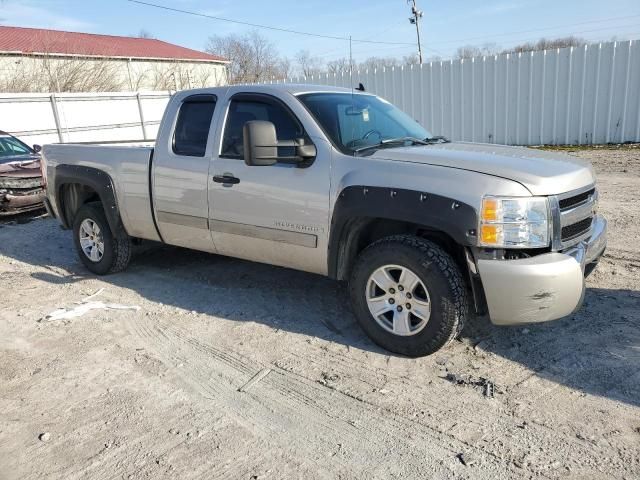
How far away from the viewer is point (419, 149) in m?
4.27

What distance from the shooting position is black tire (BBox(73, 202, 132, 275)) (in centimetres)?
608

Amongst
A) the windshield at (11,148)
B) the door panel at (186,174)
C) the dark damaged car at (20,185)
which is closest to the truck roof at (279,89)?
the door panel at (186,174)

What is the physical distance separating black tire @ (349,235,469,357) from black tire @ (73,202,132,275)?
3208 mm

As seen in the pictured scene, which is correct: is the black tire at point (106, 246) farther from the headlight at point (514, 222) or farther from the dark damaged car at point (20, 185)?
the headlight at point (514, 222)

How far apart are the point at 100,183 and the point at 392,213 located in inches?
139

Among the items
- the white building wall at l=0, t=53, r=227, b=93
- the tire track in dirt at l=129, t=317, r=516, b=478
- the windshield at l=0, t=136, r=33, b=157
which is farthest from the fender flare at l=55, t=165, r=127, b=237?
the white building wall at l=0, t=53, r=227, b=93

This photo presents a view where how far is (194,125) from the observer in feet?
16.9

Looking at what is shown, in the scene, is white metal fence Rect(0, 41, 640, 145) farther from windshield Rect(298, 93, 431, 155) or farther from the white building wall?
the white building wall

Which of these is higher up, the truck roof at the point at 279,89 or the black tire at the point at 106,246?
the truck roof at the point at 279,89

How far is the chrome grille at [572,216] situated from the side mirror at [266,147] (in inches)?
70.0

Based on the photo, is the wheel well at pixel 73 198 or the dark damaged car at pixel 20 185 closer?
the wheel well at pixel 73 198

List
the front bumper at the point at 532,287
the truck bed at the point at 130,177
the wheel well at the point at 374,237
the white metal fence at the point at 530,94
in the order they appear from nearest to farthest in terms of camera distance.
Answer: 1. the front bumper at the point at 532,287
2. the wheel well at the point at 374,237
3. the truck bed at the point at 130,177
4. the white metal fence at the point at 530,94

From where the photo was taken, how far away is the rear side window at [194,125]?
502 cm

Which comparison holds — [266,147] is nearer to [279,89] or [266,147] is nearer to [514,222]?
[279,89]
